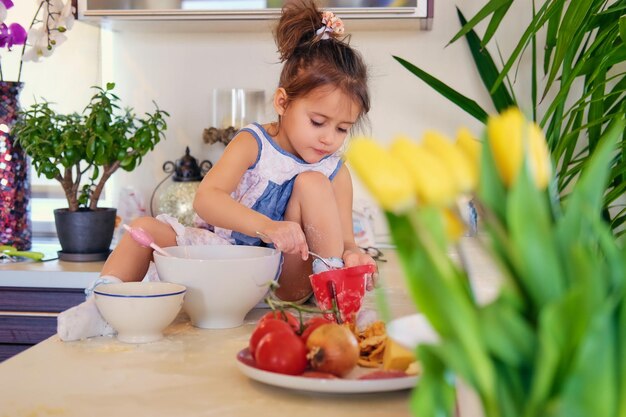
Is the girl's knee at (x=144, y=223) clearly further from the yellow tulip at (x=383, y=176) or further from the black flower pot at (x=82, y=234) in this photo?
the yellow tulip at (x=383, y=176)

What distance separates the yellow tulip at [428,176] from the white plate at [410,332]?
0.20m

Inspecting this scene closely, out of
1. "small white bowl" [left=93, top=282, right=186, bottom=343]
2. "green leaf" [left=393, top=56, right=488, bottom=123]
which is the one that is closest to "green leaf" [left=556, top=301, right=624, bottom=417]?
"small white bowl" [left=93, top=282, right=186, bottom=343]

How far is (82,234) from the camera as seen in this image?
232 centimetres

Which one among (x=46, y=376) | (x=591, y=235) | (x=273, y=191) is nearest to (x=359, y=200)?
(x=273, y=191)

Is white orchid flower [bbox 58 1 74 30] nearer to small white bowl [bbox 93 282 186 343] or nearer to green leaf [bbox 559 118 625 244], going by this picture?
Answer: small white bowl [bbox 93 282 186 343]

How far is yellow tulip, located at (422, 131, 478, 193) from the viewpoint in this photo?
45cm

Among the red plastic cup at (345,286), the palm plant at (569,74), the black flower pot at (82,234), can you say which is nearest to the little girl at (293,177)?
the red plastic cup at (345,286)

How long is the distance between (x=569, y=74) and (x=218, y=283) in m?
1.13

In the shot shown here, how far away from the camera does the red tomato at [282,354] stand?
979mm

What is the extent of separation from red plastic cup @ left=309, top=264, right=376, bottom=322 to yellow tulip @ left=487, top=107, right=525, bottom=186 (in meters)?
0.90

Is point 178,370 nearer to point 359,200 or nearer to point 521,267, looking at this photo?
point 521,267

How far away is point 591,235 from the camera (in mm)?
505

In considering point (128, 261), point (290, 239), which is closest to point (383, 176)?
point (290, 239)

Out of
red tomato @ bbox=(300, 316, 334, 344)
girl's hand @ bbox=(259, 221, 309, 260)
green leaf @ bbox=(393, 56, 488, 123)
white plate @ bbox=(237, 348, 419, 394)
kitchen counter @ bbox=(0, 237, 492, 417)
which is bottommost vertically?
kitchen counter @ bbox=(0, 237, 492, 417)
